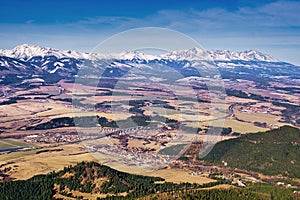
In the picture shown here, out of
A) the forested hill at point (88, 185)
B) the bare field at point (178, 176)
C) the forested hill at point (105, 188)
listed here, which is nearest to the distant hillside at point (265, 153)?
the bare field at point (178, 176)

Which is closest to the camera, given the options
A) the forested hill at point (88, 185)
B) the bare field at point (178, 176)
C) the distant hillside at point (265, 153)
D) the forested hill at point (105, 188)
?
the forested hill at point (105, 188)

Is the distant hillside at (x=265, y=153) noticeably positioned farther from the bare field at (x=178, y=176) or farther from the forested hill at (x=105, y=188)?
the forested hill at (x=105, y=188)

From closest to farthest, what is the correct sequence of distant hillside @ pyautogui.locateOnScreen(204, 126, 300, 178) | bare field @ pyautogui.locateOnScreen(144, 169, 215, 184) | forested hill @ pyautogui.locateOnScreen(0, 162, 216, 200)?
forested hill @ pyautogui.locateOnScreen(0, 162, 216, 200) < bare field @ pyautogui.locateOnScreen(144, 169, 215, 184) < distant hillside @ pyautogui.locateOnScreen(204, 126, 300, 178)

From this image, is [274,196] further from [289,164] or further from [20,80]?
[20,80]

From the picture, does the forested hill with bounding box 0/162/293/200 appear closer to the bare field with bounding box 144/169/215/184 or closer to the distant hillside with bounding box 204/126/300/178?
the bare field with bounding box 144/169/215/184

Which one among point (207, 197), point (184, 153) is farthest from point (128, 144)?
point (207, 197)

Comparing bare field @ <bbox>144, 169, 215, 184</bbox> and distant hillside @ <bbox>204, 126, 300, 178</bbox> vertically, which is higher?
distant hillside @ <bbox>204, 126, 300, 178</bbox>

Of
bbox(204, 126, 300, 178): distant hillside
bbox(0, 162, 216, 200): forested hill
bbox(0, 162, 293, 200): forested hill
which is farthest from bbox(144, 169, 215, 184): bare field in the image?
bbox(204, 126, 300, 178): distant hillside

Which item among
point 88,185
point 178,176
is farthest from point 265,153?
point 88,185
